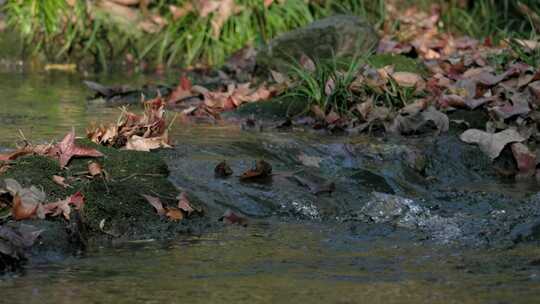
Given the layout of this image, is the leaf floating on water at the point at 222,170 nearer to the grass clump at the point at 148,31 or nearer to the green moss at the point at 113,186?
the green moss at the point at 113,186

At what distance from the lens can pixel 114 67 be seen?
13203 mm

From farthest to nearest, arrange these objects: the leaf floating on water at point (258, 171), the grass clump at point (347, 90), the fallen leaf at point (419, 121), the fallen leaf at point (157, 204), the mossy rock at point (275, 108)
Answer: the mossy rock at point (275, 108) → the grass clump at point (347, 90) → the fallen leaf at point (419, 121) → the leaf floating on water at point (258, 171) → the fallen leaf at point (157, 204)

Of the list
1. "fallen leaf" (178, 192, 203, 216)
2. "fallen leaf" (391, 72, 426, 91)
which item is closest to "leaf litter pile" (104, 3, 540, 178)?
"fallen leaf" (391, 72, 426, 91)

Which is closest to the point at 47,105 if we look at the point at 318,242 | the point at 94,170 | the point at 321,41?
the point at 321,41

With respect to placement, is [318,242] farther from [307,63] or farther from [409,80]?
[307,63]

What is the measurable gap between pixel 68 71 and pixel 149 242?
776cm

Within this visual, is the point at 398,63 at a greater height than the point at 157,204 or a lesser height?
lesser

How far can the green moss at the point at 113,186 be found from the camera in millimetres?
5441

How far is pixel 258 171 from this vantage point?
6.25 meters

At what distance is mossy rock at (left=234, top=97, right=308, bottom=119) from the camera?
8586mm

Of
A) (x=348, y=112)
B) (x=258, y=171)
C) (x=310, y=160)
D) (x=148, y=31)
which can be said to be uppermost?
(x=258, y=171)

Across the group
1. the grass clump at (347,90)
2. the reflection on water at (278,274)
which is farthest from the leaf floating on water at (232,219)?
the grass clump at (347,90)

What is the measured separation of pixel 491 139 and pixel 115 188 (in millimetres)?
2833

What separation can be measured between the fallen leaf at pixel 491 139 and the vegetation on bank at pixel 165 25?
212 inches
